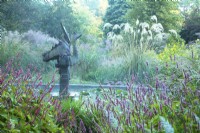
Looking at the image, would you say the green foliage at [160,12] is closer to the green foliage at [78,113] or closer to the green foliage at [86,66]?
the green foliage at [86,66]

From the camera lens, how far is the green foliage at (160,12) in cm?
1344

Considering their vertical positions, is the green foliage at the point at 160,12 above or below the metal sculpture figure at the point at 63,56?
above

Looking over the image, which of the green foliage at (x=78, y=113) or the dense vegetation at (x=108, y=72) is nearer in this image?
the dense vegetation at (x=108, y=72)

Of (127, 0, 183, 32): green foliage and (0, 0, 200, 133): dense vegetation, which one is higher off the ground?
(127, 0, 183, 32): green foliage

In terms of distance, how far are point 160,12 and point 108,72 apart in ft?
24.0

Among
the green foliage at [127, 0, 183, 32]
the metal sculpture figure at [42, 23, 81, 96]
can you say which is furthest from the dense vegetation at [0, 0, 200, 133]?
the metal sculpture figure at [42, 23, 81, 96]

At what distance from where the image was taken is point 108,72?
7266 millimetres

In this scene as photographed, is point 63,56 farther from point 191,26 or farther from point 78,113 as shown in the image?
point 191,26

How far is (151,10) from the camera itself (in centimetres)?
1351

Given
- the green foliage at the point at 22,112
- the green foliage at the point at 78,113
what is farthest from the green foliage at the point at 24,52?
the green foliage at the point at 22,112

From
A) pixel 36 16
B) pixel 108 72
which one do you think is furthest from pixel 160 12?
pixel 108 72

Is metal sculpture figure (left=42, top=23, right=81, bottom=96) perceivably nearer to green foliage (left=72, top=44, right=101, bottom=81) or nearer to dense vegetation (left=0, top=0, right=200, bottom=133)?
dense vegetation (left=0, top=0, right=200, bottom=133)

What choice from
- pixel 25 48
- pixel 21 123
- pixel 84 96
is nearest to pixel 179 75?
pixel 84 96

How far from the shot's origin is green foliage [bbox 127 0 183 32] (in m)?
13.4
